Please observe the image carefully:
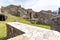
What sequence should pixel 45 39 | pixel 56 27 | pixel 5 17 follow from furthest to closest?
pixel 5 17, pixel 56 27, pixel 45 39

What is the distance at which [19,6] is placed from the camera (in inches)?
1724

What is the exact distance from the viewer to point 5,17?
33000mm

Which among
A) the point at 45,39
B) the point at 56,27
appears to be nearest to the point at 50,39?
the point at 45,39

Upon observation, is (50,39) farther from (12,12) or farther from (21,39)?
(12,12)

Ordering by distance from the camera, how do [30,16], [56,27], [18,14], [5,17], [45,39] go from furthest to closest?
[30,16] < [18,14] < [5,17] < [56,27] < [45,39]

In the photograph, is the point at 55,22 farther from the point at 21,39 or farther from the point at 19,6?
the point at 19,6

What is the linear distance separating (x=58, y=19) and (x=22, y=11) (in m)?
32.0

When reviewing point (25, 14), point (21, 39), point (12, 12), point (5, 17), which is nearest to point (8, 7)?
point (12, 12)

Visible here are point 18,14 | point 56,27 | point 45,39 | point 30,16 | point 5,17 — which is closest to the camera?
point 45,39

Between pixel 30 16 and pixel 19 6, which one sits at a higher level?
pixel 19 6

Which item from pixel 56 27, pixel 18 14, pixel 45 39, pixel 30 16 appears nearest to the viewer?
pixel 45 39

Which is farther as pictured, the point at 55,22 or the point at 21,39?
the point at 55,22

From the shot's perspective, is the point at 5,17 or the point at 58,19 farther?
the point at 5,17

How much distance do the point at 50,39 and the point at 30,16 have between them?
39445mm
